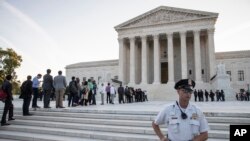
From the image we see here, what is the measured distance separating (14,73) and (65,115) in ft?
158

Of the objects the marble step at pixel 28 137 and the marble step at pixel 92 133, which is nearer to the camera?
the marble step at pixel 92 133

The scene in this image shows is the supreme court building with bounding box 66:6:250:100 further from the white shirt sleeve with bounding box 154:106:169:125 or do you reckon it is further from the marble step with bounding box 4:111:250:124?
the white shirt sleeve with bounding box 154:106:169:125

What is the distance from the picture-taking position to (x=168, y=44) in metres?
38.5

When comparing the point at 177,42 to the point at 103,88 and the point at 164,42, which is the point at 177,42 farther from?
the point at 103,88

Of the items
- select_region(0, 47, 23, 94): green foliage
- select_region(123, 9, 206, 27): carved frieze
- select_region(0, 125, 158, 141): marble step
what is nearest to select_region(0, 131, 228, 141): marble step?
select_region(0, 125, 158, 141): marble step

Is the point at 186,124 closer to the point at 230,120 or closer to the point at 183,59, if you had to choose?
the point at 230,120

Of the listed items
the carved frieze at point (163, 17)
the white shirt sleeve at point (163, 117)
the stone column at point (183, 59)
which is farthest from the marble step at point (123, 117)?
the carved frieze at point (163, 17)

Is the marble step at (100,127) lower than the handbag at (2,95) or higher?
lower

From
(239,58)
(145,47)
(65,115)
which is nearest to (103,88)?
(65,115)

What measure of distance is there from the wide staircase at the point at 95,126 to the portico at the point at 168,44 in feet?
97.2

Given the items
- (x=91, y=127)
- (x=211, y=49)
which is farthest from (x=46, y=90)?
(x=211, y=49)

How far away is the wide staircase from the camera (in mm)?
6477

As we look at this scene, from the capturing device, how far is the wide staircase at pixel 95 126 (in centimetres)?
648

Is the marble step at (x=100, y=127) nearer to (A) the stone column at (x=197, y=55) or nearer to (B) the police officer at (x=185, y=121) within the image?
(B) the police officer at (x=185, y=121)
